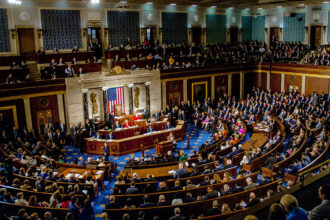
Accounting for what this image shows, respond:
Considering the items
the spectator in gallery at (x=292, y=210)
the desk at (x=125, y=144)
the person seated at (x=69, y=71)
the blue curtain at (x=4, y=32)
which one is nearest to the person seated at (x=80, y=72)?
the person seated at (x=69, y=71)

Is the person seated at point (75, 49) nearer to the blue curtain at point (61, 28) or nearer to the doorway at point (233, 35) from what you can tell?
the blue curtain at point (61, 28)

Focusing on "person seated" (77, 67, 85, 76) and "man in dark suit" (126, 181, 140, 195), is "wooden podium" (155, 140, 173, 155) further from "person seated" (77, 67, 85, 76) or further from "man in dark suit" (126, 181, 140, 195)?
"person seated" (77, 67, 85, 76)

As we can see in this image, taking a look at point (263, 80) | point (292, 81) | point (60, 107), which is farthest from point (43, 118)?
point (292, 81)

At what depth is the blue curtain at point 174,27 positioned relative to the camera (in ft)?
88.9

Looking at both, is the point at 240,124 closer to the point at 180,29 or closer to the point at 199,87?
the point at 199,87

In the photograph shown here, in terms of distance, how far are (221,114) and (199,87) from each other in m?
5.14

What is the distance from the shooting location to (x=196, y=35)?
29.4 meters

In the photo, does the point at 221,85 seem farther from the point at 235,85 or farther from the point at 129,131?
the point at 129,131

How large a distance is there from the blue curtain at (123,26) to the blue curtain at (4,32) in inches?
294

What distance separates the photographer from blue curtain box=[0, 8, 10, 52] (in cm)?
1992

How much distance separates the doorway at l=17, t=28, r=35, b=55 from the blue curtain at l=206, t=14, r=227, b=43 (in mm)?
16268

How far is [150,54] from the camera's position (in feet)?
78.2

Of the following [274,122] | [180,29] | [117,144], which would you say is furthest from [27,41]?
[274,122]

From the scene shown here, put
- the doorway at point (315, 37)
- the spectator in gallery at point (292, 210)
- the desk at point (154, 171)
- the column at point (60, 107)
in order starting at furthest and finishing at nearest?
the doorway at point (315, 37) < the column at point (60, 107) < the desk at point (154, 171) < the spectator in gallery at point (292, 210)
